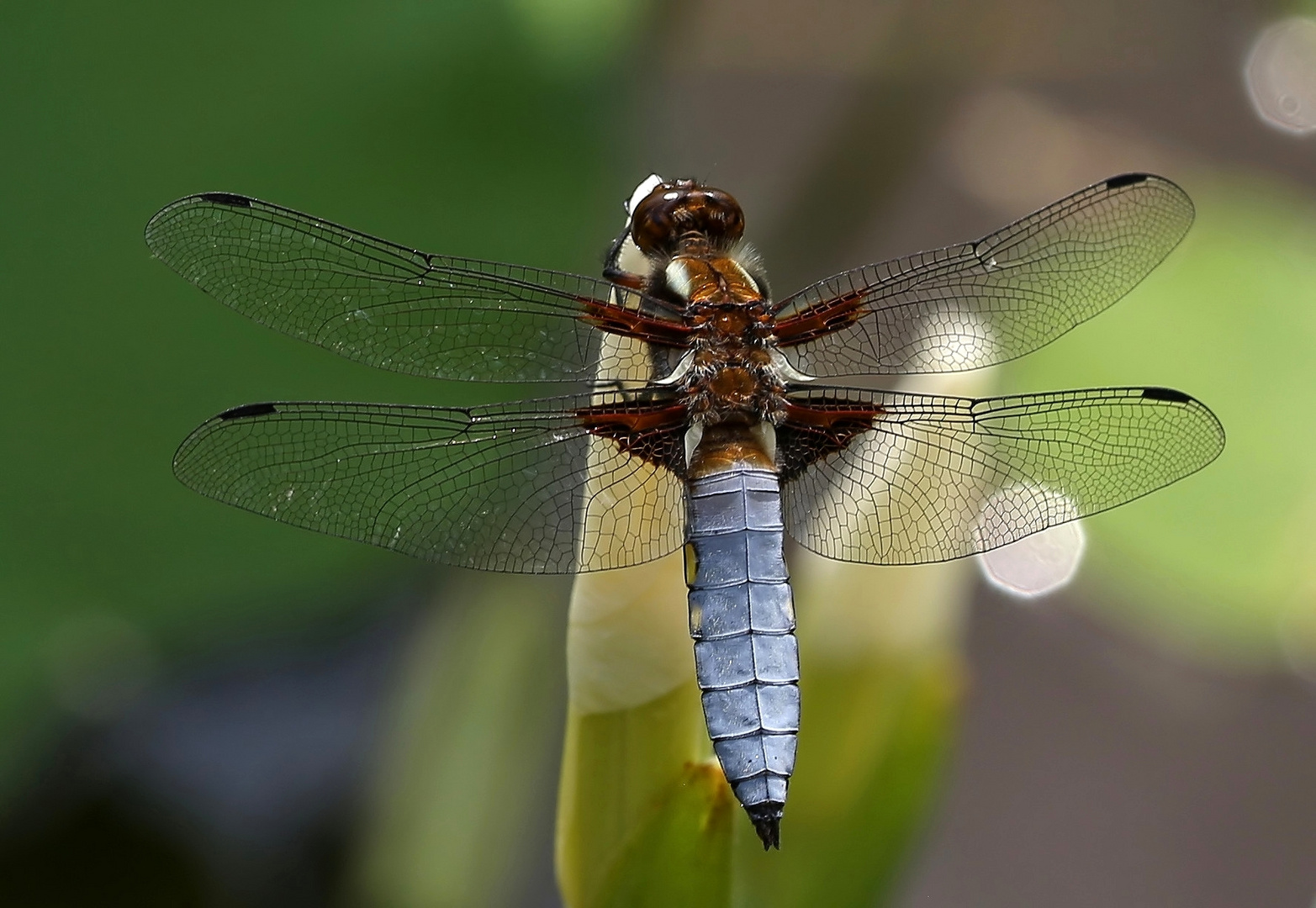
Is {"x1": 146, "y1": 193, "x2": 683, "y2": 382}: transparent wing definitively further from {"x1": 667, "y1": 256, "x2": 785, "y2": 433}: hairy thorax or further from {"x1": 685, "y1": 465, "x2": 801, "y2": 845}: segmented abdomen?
{"x1": 685, "y1": 465, "x2": 801, "y2": 845}: segmented abdomen

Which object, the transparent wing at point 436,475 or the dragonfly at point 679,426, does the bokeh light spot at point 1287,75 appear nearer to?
the dragonfly at point 679,426

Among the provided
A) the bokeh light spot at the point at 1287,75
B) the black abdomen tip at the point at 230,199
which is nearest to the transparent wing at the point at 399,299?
the black abdomen tip at the point at 230,199

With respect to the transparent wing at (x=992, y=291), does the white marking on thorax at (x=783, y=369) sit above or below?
below

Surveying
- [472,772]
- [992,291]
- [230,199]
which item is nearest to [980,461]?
[992,291]

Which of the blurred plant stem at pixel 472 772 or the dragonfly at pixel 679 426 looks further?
the blurred plant stem at pixel 472 772

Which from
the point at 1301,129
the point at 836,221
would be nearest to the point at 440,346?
the point at 836,221

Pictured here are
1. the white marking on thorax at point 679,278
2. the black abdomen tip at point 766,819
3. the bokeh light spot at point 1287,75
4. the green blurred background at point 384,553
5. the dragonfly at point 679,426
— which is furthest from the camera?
the bokeh light spot at point 1287,75

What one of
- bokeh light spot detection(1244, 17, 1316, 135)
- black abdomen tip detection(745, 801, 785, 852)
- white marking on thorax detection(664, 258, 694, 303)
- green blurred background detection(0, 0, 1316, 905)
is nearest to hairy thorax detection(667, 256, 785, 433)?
white marking on thorax detection(664, 258, 694, 303)

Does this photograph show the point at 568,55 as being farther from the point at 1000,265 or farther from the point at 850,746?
the point at 850,746

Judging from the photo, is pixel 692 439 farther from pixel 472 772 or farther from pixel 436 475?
pixel 472 772
